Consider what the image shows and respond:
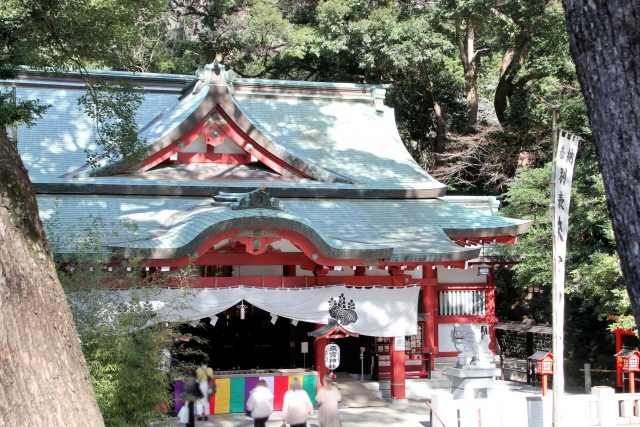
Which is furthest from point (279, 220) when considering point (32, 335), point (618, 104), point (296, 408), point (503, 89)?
point (503, 89)

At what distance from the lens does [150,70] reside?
28688 millimetres

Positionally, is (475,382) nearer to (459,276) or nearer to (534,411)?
(534,411)

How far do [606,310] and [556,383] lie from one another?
5599mm

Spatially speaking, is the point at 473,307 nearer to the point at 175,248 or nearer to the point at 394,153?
the point at 394,153

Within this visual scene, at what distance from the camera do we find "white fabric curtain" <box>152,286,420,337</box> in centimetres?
1300

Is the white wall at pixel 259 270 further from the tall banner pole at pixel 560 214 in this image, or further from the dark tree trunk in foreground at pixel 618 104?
the dark tree trunk in foreground at pixel 618 104

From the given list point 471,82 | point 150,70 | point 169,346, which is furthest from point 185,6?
point 169,346

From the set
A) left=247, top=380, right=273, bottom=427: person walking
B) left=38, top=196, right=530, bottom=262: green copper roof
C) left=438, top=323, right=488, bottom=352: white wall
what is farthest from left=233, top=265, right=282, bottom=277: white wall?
left=247, top=380, right=273, bottom=427: person walking

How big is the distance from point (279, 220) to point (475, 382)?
4.40m

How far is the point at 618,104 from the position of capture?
129 inches

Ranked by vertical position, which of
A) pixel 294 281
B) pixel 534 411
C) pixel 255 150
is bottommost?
pixel 534 411

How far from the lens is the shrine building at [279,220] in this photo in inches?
511

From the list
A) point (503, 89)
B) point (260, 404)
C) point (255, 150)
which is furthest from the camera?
point (503, 89)

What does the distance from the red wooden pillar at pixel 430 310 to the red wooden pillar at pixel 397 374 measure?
1.65 metres
